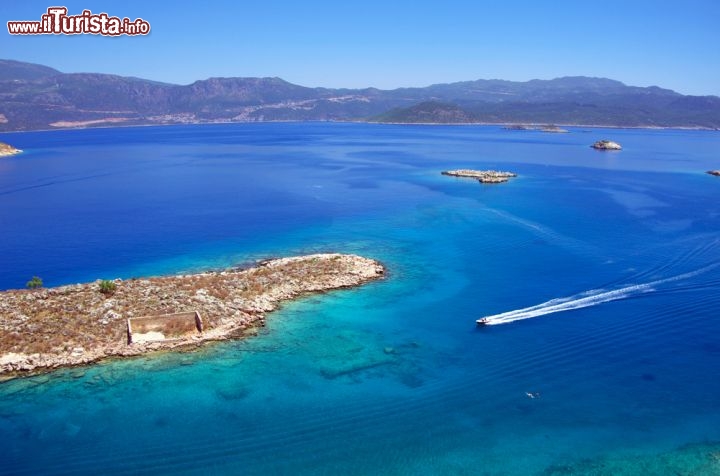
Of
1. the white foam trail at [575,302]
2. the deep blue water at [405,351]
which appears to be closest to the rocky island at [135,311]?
the deep blue water at [405,351]

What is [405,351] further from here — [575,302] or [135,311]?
[135,311]

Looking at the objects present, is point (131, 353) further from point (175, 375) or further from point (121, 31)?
point (121, 31)

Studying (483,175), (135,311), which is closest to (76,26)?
(135,311)

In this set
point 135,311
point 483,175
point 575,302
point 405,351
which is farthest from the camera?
point 483,175

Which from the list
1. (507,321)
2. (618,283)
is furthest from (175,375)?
(618,283)

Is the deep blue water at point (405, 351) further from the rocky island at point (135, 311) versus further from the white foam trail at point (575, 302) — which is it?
the rocky island at point (135, 311)
